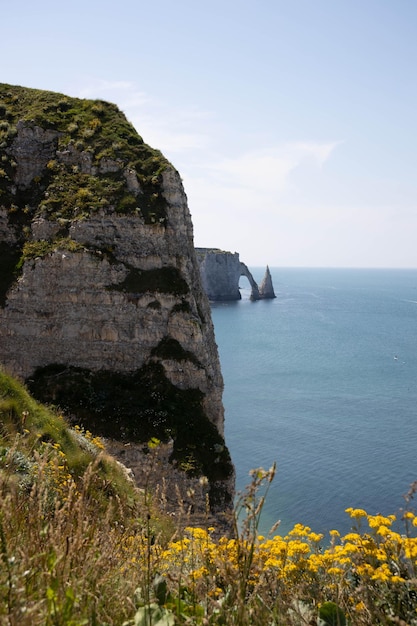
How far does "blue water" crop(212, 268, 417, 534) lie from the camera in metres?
38.5

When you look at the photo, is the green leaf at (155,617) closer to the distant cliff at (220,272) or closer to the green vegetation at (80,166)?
the green vegetation at (80,166)

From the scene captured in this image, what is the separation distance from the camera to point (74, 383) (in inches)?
1096

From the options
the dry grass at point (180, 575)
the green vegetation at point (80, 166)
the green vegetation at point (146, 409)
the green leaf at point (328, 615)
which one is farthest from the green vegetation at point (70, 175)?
the green leaf at point (328, 615)

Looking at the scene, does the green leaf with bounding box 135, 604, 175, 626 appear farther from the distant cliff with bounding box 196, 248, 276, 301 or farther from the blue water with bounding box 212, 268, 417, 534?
the distant cliff with bounding box 196, 248, 276, 301

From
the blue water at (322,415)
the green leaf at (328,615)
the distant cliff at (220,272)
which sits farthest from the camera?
the distant cliff at (220,272)

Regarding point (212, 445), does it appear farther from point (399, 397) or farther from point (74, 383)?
point (399, 397)

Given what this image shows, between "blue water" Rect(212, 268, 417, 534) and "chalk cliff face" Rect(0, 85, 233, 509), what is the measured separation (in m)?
12.7

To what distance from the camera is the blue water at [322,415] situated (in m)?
38.5

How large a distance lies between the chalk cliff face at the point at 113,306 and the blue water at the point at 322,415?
1270 cm

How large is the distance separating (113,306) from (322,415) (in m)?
37.5

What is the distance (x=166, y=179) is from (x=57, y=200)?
710 cm

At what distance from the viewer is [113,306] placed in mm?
29328

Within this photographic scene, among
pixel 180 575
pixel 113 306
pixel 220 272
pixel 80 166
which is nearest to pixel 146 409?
pixel 113 306

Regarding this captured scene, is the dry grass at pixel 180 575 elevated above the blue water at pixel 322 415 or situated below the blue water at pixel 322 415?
above
